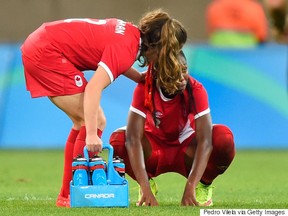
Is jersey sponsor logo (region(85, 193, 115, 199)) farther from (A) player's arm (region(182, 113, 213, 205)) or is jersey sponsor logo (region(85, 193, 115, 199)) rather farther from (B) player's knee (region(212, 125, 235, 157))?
(B) player's knee (region(212, 125, 235, 157))

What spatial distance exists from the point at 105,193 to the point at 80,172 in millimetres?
232

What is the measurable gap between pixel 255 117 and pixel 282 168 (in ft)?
6.18

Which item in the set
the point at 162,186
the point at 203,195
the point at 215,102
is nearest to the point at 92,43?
the point at 203,195

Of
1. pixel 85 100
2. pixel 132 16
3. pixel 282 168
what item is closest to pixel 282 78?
pixel 282 168

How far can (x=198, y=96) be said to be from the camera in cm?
814

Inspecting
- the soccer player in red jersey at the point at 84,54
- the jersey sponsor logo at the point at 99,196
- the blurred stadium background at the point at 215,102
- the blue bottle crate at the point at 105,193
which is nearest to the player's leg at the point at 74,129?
the soccer player in red jersey at the point at 84,54

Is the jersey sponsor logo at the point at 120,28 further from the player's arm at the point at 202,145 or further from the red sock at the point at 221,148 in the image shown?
the red sock at the point at 221,148

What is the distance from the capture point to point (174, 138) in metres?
8.48

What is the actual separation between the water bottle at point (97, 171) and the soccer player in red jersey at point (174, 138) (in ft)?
1.43

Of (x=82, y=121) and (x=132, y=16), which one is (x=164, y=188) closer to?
(x=82, y=121)

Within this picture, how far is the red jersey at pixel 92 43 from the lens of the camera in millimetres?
7473

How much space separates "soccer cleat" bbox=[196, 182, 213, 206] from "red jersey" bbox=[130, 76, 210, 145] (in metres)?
0.40

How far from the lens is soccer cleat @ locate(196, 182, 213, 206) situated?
824cm

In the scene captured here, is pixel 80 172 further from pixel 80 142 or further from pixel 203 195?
pixel 203 195
